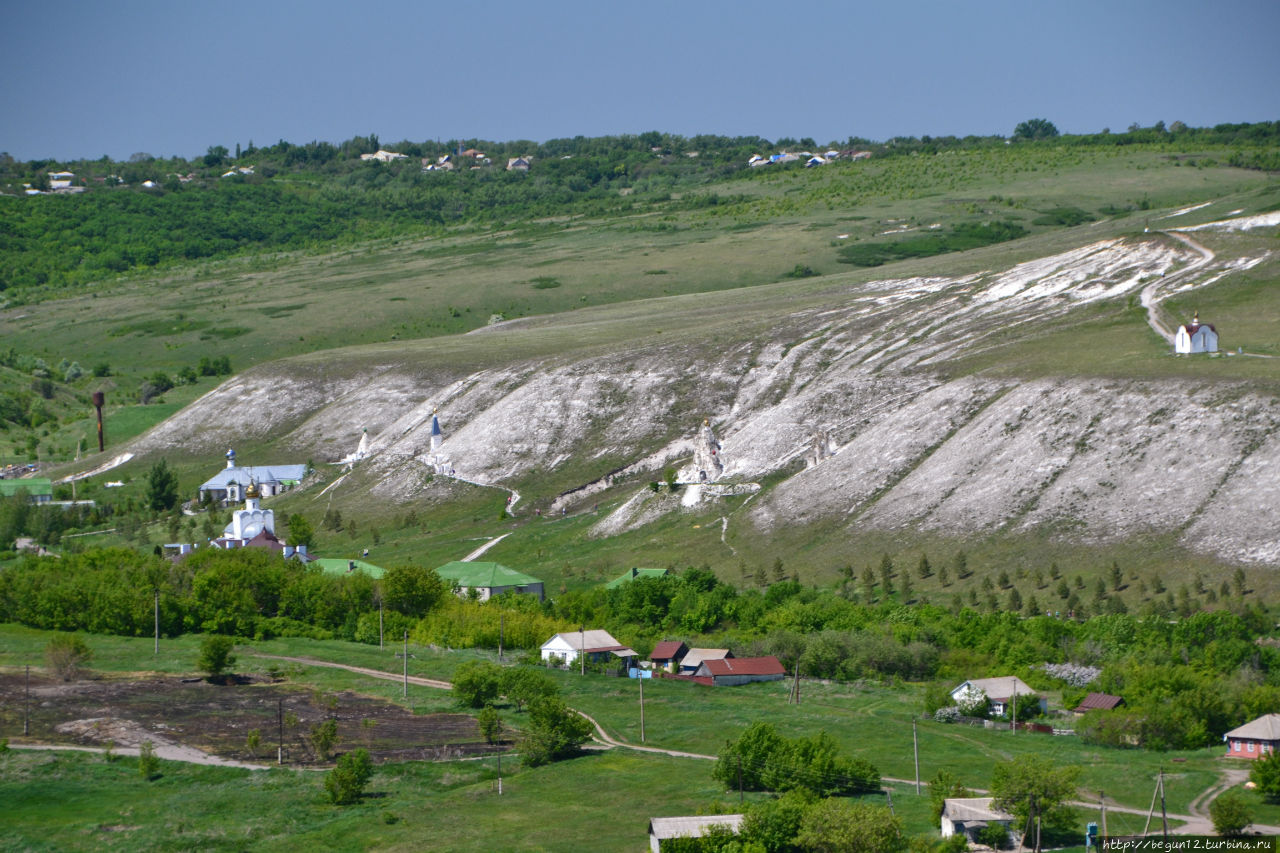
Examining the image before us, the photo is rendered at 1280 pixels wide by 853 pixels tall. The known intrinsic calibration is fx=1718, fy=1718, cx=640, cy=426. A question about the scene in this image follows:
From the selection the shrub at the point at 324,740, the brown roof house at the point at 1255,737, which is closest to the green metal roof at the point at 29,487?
the shrub at the point at 324,740

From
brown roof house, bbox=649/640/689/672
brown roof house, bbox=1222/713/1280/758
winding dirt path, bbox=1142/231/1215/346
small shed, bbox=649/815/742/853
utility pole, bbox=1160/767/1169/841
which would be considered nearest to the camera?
utility pole, bbox=1160/767/1169/841

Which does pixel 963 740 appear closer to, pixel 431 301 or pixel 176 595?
pixel 176 595

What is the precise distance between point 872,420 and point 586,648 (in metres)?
38.9

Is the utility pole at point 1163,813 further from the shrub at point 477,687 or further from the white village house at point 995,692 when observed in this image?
the shrub at point 477,687

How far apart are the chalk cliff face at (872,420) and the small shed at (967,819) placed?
34735 millimetres

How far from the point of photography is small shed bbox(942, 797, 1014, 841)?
153 ft

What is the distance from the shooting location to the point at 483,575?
92.9 m

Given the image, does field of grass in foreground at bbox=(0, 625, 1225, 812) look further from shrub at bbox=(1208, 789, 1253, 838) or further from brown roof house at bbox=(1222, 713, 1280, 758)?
shrub at bbox=(1208, 789, 1253, 838)

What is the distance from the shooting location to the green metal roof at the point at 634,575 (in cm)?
8881

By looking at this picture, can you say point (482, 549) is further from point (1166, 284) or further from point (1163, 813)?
point (1163, 813)

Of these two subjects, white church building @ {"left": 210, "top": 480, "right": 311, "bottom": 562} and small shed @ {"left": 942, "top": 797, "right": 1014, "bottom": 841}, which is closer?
small shed @ {"left": 942, "top": 797, "right": 1014, "bottom": 841}

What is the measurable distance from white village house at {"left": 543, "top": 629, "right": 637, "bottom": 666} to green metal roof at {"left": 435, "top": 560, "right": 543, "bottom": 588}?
12163mm

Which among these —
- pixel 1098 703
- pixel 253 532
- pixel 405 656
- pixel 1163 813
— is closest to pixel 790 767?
pixel 1163 813

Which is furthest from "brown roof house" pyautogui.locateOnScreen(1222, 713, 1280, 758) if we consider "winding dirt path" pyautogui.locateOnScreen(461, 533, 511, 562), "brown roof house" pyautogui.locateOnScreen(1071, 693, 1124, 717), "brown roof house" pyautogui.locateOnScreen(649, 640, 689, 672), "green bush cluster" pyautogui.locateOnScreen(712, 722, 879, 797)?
"winding dirt path" pyautogui.locateOnScreen(461, 533, 511, 562)
